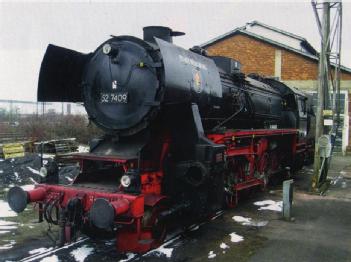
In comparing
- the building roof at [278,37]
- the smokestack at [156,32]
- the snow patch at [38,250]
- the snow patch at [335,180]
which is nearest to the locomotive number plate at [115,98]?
the smokestack at [156,32]

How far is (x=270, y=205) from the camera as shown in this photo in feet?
30.4

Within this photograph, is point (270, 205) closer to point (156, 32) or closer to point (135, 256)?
point (135, 256)

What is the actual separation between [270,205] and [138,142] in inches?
170

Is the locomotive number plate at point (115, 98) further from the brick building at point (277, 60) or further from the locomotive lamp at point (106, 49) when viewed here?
the brick building at point (277, 60)

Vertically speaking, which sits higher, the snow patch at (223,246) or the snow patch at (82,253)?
the snow patch at (82,253)

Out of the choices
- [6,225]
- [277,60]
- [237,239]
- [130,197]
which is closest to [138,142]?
[130,197]

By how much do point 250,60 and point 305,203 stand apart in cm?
1556

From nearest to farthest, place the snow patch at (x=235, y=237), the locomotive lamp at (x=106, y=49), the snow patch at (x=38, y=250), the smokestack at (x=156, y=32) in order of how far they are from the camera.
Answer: the snow patch at (x=38, y=250) < the locomotive lamp at (x=106, y=49) < the snow patch at (x=235, y=237) < the smokestack at (x=156, y=32)

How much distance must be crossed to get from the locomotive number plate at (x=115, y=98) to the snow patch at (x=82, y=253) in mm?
2245

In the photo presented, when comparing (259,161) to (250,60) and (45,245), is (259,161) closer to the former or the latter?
(45,245)

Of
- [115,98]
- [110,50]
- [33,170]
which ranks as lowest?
[33,170]

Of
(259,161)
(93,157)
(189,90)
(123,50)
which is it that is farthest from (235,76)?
(93,157)

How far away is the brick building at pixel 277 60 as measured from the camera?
22688 millimetres

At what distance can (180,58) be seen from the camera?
641 cm
